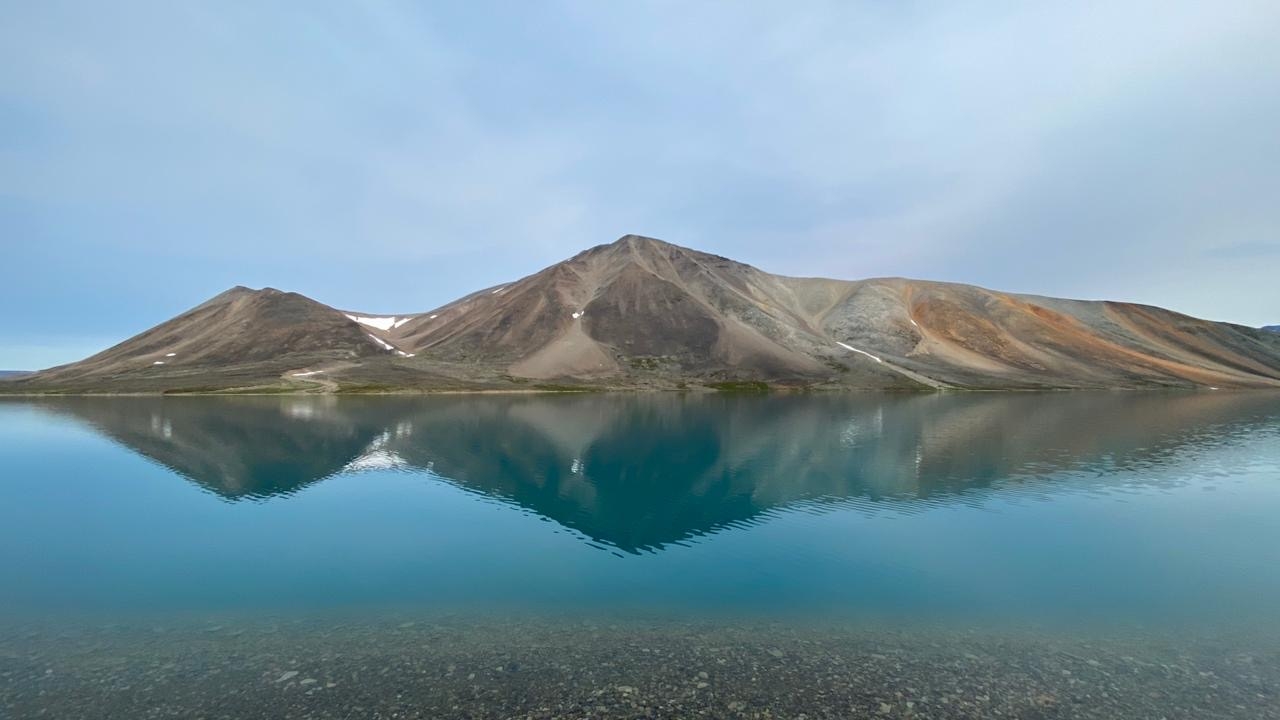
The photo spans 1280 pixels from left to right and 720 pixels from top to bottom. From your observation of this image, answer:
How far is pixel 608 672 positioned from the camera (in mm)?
17797

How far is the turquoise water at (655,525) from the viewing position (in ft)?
80.0

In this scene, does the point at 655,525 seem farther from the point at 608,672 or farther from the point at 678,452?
the point at 678,452

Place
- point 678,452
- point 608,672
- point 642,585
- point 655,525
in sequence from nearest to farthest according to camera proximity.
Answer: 1. point 608,672
2. point 642,585
3. point 655,525
4. point 678,452

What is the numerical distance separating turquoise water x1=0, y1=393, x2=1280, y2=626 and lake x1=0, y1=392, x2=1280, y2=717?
25 cm

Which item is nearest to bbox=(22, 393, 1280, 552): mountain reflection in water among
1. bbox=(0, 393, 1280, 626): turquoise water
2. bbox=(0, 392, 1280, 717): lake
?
bbox=(0, 393, 1280, 626): turquoise water

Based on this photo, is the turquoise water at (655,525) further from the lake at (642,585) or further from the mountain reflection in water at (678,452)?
the mountain reflection in water at (678,452)

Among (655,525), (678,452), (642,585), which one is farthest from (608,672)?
(678,452)

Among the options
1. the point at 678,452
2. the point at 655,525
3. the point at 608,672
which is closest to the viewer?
the point at 608,672

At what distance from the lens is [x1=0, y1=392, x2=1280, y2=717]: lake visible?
55.0 feet

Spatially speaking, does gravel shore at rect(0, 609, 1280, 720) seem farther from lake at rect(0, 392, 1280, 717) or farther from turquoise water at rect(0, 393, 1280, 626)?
turquoise water at rect(0, 393, 1280, 626)

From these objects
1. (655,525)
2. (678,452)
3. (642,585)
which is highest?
(678,452)

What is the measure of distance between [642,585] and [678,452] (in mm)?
42142

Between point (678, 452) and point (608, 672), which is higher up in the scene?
point (608, 672)

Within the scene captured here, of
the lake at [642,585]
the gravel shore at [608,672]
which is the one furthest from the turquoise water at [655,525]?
the gravel shore at [608,672]
